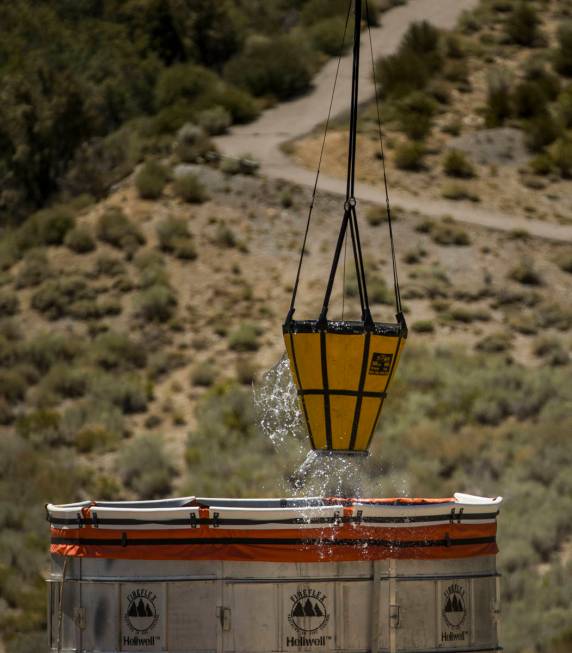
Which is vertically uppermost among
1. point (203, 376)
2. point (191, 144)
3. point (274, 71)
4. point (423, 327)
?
point (274, 71)

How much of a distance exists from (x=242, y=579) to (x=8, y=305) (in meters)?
31.0

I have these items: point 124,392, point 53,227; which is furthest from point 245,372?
point 53,227

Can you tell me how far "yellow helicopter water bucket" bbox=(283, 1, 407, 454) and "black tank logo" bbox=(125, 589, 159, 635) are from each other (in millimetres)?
1859

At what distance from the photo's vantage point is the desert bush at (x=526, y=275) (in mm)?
40156

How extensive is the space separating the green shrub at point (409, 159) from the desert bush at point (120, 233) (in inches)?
357

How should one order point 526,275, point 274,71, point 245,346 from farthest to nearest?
point 274,71 < point 526,275 < point 245,346

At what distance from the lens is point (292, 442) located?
3025cm

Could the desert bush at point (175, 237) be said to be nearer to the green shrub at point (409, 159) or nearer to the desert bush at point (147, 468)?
the green shrub at point (409, 159)

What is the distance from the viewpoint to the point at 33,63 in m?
56.7

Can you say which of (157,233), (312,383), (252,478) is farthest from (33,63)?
(312,383)

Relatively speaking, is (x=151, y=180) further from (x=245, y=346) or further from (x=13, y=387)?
(x=13, y=387)

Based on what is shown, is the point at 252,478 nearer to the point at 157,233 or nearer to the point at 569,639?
the point at 569,639

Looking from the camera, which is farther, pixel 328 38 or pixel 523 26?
pixel 328 38

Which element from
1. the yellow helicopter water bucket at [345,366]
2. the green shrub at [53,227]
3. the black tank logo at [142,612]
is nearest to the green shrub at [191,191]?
the green shrub at [53,227]
